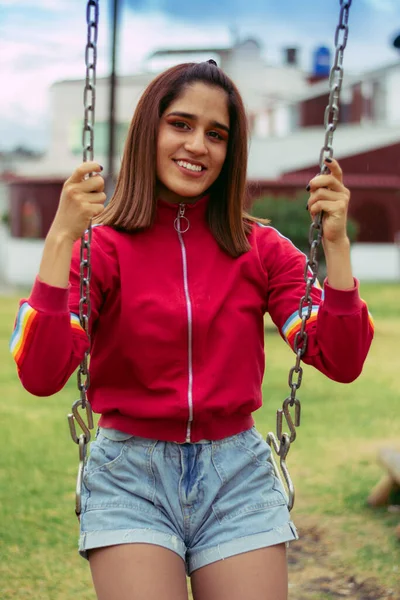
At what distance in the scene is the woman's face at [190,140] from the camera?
229 centimetres

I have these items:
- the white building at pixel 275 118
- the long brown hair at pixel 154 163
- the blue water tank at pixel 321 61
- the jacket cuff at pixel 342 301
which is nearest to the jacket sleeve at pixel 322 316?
the jacket cuff at pixel 342 301

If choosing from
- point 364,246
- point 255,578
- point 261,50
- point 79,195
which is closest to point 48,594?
point 255,578

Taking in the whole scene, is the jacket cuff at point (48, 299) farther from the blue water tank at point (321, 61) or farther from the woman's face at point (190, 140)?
the blue water tank at point (321, 61)

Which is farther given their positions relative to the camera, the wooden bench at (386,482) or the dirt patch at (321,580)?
the wooden bench at (386,482)

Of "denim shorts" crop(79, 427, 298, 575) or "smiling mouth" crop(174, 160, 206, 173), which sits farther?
"smiling mouth" crop(174, 160, 206, 173)

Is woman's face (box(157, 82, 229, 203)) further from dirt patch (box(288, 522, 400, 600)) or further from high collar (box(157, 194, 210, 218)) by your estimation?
dirt patch (box(288, 522, 400, 600))

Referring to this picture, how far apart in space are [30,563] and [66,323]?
248 centimetres

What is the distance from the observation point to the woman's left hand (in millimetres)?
2221

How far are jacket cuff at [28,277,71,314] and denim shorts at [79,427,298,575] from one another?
0.33 m

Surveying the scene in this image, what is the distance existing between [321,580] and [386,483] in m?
1.18

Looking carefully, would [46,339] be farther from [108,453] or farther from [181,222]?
[181,222]

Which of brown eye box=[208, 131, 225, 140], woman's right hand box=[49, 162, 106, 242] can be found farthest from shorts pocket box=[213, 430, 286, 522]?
brown eye box=[208, 131, 225, 140]

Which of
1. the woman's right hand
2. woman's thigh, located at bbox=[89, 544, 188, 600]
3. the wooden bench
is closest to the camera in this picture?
woman's thigh, located at bbox=[89, 544, 188, 600]

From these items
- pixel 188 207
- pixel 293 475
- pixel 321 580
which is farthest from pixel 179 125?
pixel 293 475
